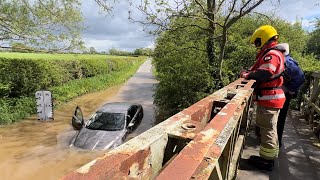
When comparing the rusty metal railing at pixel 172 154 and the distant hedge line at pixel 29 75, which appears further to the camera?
the distant hedge line at pixel 29 75

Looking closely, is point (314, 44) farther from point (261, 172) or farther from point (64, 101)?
point (261, 172)

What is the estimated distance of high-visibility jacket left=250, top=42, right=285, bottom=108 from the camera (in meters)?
3.99

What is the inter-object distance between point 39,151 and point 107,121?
2.89m

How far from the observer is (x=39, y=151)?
11391 mm

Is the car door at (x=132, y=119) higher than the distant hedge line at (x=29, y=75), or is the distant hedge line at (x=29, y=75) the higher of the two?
the distant hedge line at (x=29, y=75)

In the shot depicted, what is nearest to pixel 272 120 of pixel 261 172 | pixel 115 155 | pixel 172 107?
pixel 261 172

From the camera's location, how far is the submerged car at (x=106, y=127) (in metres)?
10.1

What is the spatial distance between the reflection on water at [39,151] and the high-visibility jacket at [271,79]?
269 inches

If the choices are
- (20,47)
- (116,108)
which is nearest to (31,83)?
(20,47)

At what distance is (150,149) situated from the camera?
1.51 meters

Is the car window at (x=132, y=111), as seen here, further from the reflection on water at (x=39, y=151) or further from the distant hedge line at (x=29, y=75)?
the distant hedge line at (x=29, y=75)

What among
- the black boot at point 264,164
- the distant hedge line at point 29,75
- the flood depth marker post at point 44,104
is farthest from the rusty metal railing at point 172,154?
the distant hedge line at point 29,75

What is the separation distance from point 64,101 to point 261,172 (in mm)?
18420

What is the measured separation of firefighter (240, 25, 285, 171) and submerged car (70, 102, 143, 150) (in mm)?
6493
